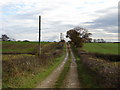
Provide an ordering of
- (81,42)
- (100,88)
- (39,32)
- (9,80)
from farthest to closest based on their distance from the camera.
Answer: (81,42) < (39,32) < (9,80) < (100,88)

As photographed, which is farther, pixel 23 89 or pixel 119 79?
pixel 23 89

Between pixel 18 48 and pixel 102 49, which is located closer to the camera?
pixel 18 48

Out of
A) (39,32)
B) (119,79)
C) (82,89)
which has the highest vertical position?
(39,32)

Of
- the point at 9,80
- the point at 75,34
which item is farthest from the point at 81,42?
the point at 9,80

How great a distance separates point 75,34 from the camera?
84.4 m

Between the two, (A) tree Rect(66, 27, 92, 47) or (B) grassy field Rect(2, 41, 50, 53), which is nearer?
(B) grassy field Rect(2, 41, 50, 53)

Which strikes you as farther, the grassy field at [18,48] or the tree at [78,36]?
the tree at [78,36]

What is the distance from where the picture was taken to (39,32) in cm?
2855

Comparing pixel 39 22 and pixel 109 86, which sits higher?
pixel 39 22

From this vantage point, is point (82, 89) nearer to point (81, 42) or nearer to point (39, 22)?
point (39, 22)

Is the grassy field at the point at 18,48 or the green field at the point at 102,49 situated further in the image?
the green field at the point at 102,49

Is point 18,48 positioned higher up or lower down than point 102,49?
higher up

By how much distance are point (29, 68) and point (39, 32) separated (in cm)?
1186

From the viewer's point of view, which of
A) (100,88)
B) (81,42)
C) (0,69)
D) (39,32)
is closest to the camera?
(100,88)
